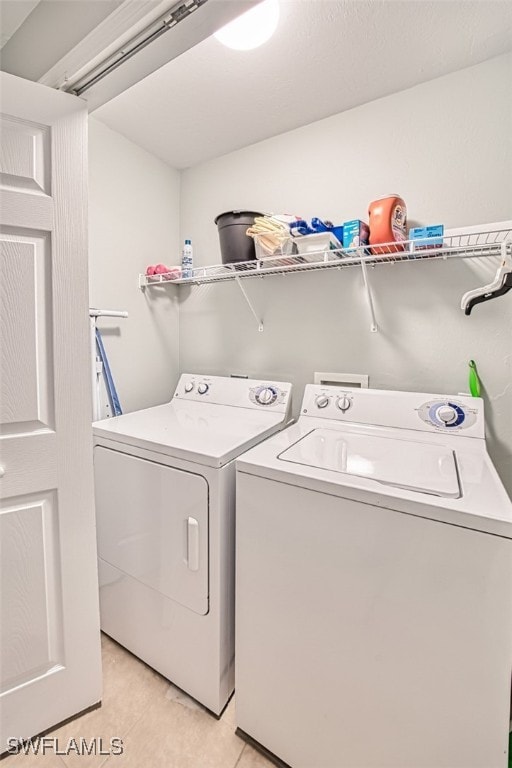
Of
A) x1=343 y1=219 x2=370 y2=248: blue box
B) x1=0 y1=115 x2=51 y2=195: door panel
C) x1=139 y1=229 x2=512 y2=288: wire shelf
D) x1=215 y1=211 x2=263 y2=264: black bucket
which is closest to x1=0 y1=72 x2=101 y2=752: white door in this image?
x1=0 y1=115 x2=51 y2=195: door panel

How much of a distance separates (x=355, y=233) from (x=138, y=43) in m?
0.96

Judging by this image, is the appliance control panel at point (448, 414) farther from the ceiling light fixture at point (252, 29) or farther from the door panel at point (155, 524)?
the ceiling light fixture at point (252, 29)

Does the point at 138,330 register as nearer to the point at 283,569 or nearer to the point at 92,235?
the point at 92,235

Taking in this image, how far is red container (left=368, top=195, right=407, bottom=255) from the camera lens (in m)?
1.38

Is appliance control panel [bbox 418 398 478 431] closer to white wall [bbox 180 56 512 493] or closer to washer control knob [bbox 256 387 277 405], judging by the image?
white wall [bbox 180 56 512 493]

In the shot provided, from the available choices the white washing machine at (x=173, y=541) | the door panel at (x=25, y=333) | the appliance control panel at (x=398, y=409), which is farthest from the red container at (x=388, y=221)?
the door panel at (x=25, y=333)

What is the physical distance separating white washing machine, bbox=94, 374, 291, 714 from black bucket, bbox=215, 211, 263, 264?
84 cm

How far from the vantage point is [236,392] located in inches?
77.2

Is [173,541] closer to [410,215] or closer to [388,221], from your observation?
[388,221]

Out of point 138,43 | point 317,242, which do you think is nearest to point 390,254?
point 317,242

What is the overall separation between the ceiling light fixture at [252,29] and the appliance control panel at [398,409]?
1424 mm

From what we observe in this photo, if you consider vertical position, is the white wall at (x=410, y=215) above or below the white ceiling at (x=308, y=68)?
below

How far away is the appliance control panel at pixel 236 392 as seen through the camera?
1.84m

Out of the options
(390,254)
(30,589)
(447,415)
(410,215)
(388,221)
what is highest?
(410,215)
